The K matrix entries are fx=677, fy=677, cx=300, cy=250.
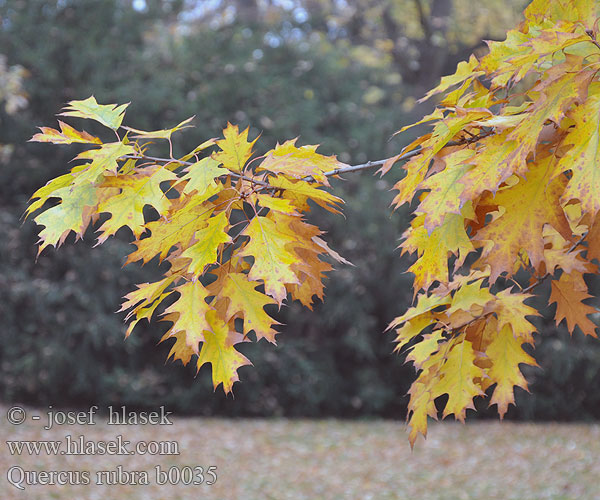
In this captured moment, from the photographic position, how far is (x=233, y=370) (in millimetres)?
1412

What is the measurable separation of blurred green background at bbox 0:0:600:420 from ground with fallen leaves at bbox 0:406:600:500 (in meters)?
0.36

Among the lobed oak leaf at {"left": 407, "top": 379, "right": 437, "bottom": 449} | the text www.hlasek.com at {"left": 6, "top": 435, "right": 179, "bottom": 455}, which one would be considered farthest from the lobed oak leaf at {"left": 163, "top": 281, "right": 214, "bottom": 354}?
the text www.hlasek.com at {"left": 6, "top": 435, "right": 179, "bottom": 455}

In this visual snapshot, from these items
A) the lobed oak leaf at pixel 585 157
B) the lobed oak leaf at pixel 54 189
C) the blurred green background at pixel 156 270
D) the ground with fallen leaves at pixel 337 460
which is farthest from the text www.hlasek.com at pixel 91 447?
the lobed oak leaf at pixel 585 157

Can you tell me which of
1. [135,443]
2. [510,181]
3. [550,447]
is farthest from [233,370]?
[550,447]

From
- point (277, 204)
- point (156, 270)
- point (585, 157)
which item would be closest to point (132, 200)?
point (277, 204)

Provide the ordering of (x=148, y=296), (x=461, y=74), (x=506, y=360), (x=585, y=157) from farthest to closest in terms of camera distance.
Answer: (x=506, y=360) → (x=461, y=74) → (x=148, y=296) → (x=585, y=157)

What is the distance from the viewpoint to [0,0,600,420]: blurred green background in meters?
6.77

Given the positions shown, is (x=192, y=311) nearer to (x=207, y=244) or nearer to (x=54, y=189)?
(x=207, y=244)

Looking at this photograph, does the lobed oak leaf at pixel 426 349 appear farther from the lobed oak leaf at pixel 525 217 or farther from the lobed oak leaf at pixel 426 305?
the lobed oak leaf at pixel 525 217

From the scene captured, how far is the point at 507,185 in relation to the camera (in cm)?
132

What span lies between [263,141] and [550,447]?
4.15 m

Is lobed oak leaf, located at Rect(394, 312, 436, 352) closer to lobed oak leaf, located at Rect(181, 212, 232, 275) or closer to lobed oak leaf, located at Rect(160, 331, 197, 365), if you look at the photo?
lobed oak leaf, located at Rect(160, 331, 197, 365)

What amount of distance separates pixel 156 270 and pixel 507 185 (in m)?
5.73

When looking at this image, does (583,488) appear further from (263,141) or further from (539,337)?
(263,141)
